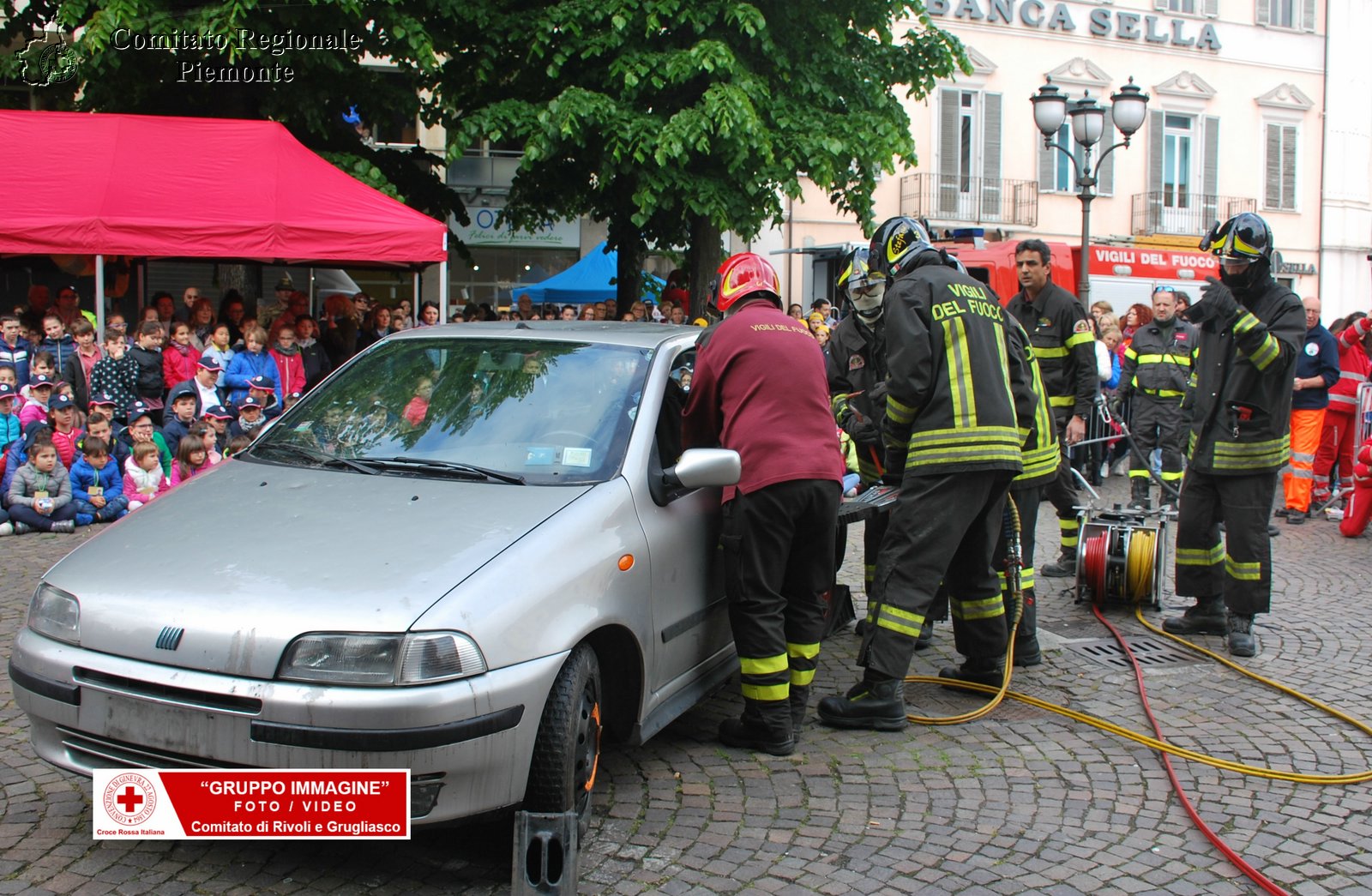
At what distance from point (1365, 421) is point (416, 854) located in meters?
10.3

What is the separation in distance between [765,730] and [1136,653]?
8.15 ft

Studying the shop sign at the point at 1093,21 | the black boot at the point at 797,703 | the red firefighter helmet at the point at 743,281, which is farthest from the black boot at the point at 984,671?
the shop sign at the point at 1093,21

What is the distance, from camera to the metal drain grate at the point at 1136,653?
5941mm

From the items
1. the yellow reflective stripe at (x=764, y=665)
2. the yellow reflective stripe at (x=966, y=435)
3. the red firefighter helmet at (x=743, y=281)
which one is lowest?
the yellow reflective stripe at (x=764, y=665)

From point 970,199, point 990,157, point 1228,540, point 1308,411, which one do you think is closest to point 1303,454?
point 1308,411

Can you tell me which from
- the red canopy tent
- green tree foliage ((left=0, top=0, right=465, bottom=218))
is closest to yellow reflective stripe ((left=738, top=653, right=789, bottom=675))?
the red canopy tent

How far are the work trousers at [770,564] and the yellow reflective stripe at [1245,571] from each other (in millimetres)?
2622

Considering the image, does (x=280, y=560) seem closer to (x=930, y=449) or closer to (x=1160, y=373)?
(x=930, y=449)

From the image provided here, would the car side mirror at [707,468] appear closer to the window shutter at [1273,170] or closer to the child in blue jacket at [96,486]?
the child in blue jacket at [96,486]

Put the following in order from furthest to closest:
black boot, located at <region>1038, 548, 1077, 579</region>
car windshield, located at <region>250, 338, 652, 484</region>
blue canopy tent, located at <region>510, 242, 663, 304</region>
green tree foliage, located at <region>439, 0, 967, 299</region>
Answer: blue canopy tent, located at <region>510, 242, 663, 304</region>, green tree foliage, located at <region>439, 0, 967, 299</region>, black boot, located at <region>1038, 548, 1077, 579</region>, car windshield, located at <region>250, 338, 652, 484</region>

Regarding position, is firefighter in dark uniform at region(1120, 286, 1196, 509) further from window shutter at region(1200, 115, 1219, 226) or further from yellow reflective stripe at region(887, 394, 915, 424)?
window shutter at region(1200, 115, 1219, 226)

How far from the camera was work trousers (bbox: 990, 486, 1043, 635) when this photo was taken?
18.5 ft

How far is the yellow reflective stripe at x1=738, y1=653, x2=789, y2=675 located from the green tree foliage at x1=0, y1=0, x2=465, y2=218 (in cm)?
822

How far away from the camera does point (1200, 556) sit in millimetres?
6414
